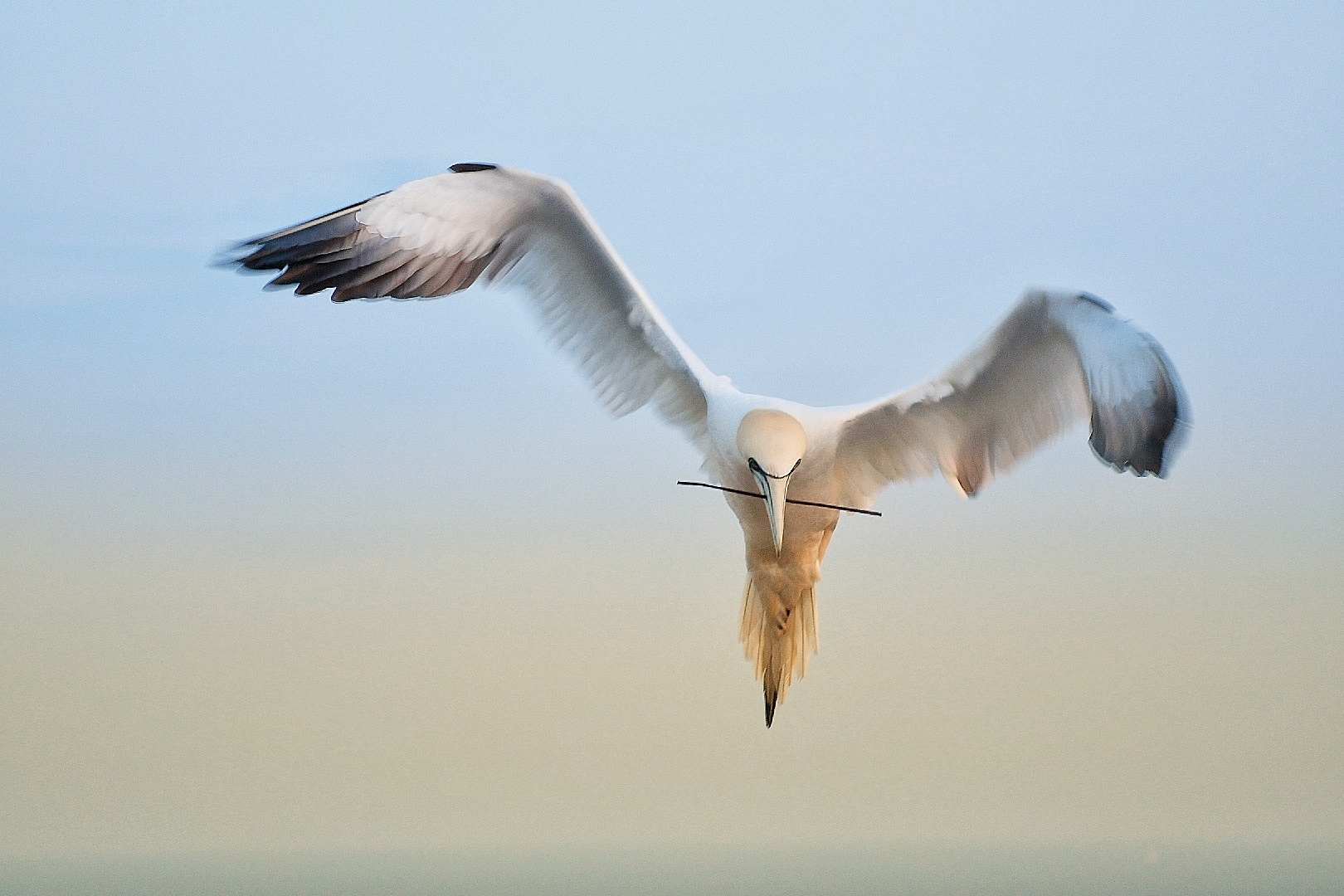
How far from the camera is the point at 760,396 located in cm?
237

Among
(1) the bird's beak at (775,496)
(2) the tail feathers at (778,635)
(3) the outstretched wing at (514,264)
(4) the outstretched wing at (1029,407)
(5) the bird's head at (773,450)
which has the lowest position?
(2) the tail feathers at (778,635)

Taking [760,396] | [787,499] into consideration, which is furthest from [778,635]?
[760,396]

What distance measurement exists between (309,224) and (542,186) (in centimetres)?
44

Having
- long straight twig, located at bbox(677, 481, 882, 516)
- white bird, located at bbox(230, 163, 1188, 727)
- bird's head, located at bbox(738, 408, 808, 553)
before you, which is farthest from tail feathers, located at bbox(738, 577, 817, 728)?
bird's head, located at bbox(738, 408, 808, 553)

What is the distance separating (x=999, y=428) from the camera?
2467 millimetres

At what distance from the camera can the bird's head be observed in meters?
2.21

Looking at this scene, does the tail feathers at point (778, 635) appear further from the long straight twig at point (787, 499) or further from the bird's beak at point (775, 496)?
the bird's beak at point (775, 496)

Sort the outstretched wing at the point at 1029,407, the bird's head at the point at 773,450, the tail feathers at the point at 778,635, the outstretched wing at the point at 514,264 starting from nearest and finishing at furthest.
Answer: the outstretched wing at the point at 1029,407
the bird's head at the point at 773,450
the outstretched wing at the point at 514,264
the tail feathers at the point at 778,635

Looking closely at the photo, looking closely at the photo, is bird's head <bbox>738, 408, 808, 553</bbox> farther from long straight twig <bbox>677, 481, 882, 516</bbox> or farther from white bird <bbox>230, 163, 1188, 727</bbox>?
long straight twig <bbox>677, 481, 882, 516</bbox>

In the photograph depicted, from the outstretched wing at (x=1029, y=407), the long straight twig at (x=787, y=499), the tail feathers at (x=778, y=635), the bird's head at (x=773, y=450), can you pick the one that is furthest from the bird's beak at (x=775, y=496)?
the tail feathers at (x=778, y=635)

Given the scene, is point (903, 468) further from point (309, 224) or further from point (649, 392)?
point (309, 224)

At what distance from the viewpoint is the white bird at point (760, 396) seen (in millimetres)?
2180

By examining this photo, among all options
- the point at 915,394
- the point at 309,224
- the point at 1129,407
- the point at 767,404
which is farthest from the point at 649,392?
the point at 1129,407

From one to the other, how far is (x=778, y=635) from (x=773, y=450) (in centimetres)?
61
